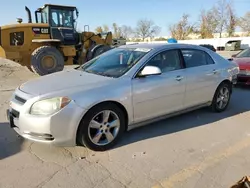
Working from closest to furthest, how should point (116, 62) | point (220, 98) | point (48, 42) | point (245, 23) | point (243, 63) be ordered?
point (116, 62) → point (220, 98) → point (243, 63) → point (48, 42) → point (245, 23)

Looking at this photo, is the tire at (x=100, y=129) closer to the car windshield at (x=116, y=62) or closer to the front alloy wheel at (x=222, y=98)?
the car windshield at (x=116, y=62)

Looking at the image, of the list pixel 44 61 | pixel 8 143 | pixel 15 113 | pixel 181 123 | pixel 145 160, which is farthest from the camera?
pixel 44 61

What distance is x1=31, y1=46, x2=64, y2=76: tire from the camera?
9.82 meters

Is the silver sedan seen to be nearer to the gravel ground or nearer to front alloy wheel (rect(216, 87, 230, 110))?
front alloy wheel (rect(216, 87, 230, 110))

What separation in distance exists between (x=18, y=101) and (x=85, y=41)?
30.2ft

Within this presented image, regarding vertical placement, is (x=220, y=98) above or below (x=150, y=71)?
below

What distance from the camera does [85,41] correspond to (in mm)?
12227

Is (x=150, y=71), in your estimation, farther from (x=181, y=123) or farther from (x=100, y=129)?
(x=181, y=123)

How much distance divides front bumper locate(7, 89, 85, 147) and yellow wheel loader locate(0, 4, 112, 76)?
7063 millimetres

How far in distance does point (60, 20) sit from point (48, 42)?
1.26 metres

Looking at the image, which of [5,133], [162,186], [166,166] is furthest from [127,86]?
[5,133]

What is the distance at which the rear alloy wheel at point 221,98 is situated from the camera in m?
5.20

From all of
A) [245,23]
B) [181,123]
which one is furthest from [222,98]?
[245,23]

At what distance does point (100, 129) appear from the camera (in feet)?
11.7
